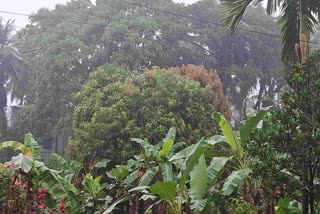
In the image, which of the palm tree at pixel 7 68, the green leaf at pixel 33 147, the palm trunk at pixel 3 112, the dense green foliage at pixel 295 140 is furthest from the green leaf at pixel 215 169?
the palm tree at pixel 7 68

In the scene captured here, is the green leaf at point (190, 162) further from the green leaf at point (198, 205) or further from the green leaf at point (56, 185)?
the green leaf at point (56, 185)

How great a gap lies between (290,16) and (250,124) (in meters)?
2.37

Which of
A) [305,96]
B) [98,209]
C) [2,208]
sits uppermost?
[305,96]

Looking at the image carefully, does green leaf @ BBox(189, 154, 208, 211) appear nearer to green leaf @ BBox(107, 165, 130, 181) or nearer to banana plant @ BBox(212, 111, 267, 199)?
banana plant @ BBox(212, 111, 267, 199)

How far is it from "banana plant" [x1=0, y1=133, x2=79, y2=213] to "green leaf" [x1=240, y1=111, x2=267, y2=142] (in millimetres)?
2875

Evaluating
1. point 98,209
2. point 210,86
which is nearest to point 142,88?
point 210,86

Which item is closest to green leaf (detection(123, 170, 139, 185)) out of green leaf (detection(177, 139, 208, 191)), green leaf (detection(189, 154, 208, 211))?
green leaf (detection(177, 139, 208, 191))

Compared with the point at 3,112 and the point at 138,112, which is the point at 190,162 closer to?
the point at 138,112

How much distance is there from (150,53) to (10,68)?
7.51 meters

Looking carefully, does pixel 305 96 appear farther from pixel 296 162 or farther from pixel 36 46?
pixel 36 46

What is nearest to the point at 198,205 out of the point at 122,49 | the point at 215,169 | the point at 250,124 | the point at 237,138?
the point at 215,169

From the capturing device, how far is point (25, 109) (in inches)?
816

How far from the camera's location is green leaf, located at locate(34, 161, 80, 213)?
716 centimetres

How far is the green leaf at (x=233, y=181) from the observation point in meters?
6.52
